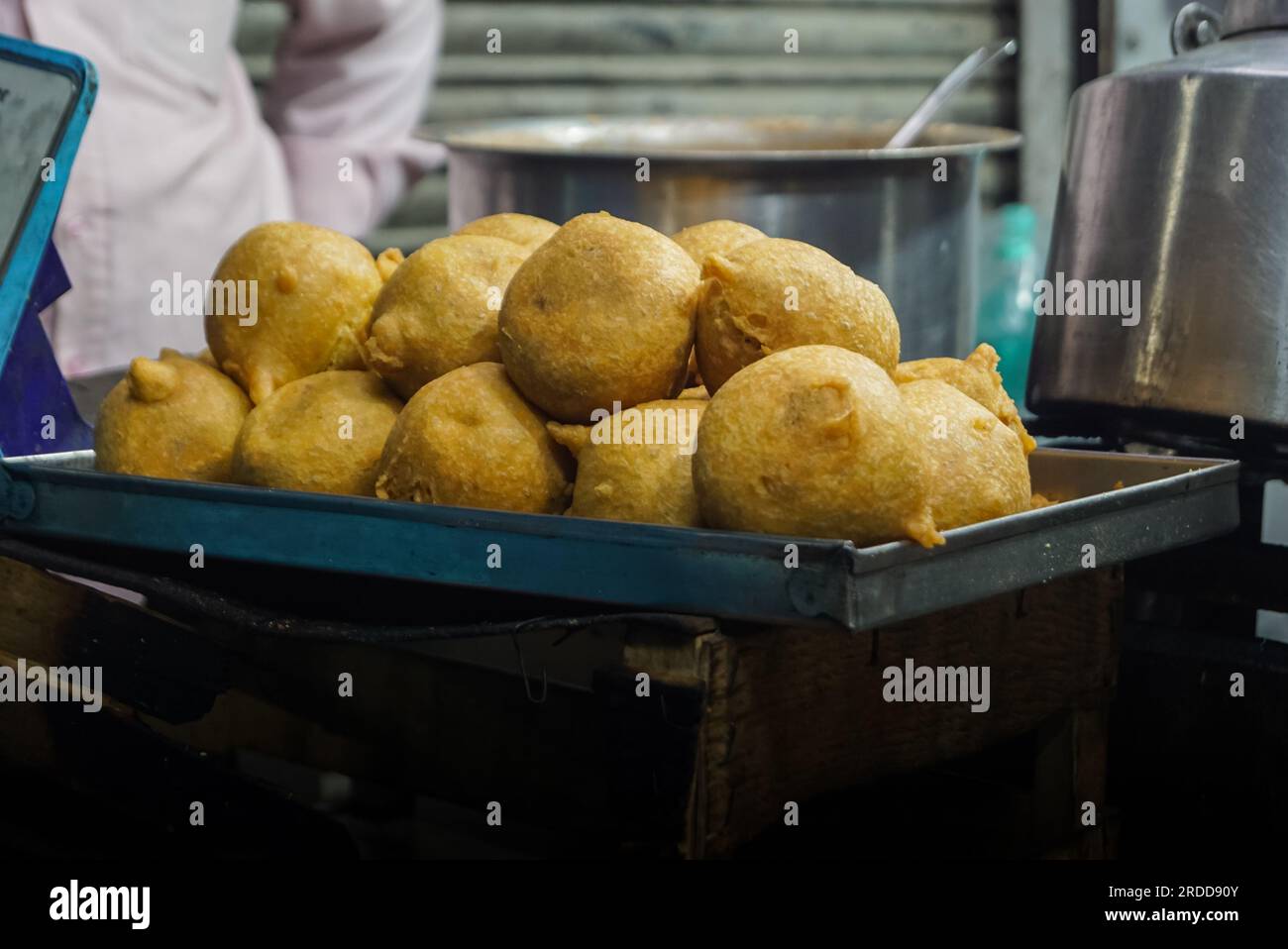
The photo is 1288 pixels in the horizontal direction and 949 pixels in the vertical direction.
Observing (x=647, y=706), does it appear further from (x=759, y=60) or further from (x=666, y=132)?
(x=759, y=60)

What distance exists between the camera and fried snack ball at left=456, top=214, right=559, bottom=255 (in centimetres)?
192

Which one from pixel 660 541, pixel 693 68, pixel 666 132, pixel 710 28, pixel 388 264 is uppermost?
pixel 710 28

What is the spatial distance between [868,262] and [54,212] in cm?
117

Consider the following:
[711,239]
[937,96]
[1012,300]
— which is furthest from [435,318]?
[1012,300]

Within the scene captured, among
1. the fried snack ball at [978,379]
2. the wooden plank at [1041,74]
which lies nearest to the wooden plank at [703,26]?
the wooden plank at [1041,74]

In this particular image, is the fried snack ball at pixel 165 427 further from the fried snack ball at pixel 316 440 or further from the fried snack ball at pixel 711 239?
the fried snack ball at pixel 711 239

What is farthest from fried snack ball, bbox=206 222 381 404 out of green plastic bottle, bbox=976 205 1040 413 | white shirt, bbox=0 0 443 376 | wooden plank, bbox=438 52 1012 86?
wooden plank, bbox=438 52 1012 86

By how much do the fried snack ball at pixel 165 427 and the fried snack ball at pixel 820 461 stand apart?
27.6 inches

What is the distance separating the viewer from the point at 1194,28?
2.20 metres

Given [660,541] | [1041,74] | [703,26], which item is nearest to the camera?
[660,541]

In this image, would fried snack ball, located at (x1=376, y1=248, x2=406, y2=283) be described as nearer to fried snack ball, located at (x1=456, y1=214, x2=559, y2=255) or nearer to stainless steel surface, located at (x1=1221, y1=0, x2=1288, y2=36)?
fried snack ball, located at (x1=456, y1=214, x2=559, y2=255)

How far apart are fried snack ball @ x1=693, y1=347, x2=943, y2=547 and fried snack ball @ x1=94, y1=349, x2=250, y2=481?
70 centimetres

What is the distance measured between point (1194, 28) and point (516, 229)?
106 cm

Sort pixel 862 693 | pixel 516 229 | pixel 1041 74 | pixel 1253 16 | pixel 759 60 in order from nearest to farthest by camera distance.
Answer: pixel 862 693 < pixel 516 229 < pixel 1253 16 < pixel 759 60 < pixel 1041 74
